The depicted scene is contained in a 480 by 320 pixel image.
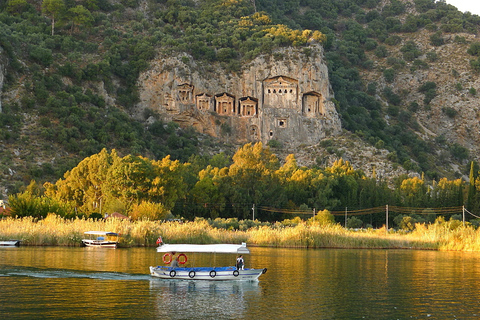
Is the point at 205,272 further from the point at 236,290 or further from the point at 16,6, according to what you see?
the point at 16,6

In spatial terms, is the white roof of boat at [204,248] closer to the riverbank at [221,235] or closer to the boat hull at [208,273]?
the boat hull at [208,273]

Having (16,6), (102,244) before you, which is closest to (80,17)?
(16,6)

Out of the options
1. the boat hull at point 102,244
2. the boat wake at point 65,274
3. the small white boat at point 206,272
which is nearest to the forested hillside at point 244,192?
the boat hull at point 102,244

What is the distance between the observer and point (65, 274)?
3384 cm

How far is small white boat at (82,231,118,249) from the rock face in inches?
2698

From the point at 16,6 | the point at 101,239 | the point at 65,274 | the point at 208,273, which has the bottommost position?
the point at 65,274

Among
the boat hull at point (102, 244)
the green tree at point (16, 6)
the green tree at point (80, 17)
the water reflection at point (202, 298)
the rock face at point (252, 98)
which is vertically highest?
the green tree at point (16, 6)

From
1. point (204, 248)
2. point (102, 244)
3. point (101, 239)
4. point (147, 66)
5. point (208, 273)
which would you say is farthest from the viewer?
point (147, 66)

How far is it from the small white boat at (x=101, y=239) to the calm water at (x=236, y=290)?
456 centimetres

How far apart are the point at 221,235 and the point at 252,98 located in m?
69.4

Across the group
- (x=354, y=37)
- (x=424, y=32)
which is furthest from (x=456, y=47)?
(x=354, y=37)

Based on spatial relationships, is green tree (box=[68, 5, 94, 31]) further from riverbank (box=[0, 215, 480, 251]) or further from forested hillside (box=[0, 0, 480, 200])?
riverbank (box=[0, 215, 480, 251])

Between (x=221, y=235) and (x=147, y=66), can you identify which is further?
(x=147, y=66)

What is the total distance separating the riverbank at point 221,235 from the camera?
51.7 metres
